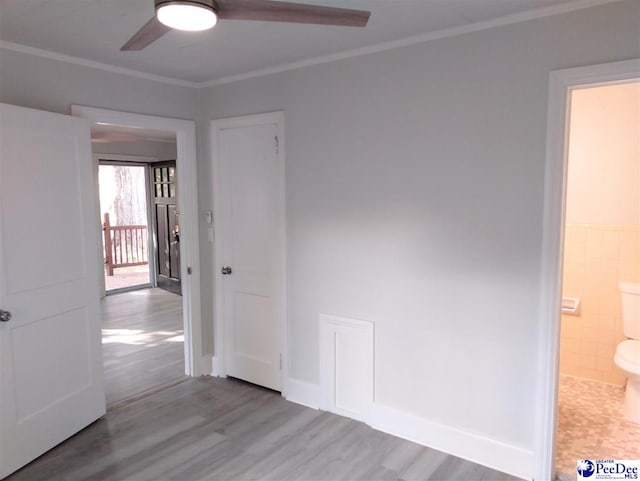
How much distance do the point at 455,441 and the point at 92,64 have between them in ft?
10.7

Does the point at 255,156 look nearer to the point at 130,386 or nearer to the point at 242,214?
the point at 242,214

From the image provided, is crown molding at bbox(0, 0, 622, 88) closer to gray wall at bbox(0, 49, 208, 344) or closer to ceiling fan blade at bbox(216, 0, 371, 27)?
gray wall at bbox(0, 49, 208, 344)

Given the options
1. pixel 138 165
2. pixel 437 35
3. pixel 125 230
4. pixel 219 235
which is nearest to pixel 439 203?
pixel 437 35

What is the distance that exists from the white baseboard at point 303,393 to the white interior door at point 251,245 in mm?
133

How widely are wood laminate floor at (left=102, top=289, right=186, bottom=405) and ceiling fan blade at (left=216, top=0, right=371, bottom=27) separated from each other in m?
2.97

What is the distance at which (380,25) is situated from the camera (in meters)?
2.44

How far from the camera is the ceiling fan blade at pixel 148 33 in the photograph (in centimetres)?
175

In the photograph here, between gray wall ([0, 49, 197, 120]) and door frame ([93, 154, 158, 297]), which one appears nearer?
gray wall ([0, 49, 197, 120])

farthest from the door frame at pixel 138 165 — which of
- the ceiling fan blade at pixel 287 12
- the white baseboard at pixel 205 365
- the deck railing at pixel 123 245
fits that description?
the ceiling fan blade at pixel 287 12

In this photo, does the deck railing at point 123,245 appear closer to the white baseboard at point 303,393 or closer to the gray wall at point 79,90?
the gray wall at point 79,90

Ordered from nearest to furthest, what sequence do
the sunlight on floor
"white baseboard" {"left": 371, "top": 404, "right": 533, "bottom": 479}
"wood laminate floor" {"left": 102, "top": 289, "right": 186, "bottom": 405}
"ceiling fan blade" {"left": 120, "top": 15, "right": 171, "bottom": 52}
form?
1. "ceiling fan blade" {"left": 120, "top": 15, "right": 171, "bottom": 52}
2. "white baseboard" {"left": 371, "top": 404, "right": 533, "bottom": 479}
3. "wood laminate floor" {"left": 102, "top": 289, "right": 186, "bottom": 405}
4. the sunlight on floor

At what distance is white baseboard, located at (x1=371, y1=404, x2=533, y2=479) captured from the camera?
2494 mm

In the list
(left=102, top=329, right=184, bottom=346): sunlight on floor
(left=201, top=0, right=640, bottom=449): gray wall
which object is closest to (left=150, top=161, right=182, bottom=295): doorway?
(left=102, top=329, right=184, bottom=346): sunlight on floor

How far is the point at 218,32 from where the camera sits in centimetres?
252
